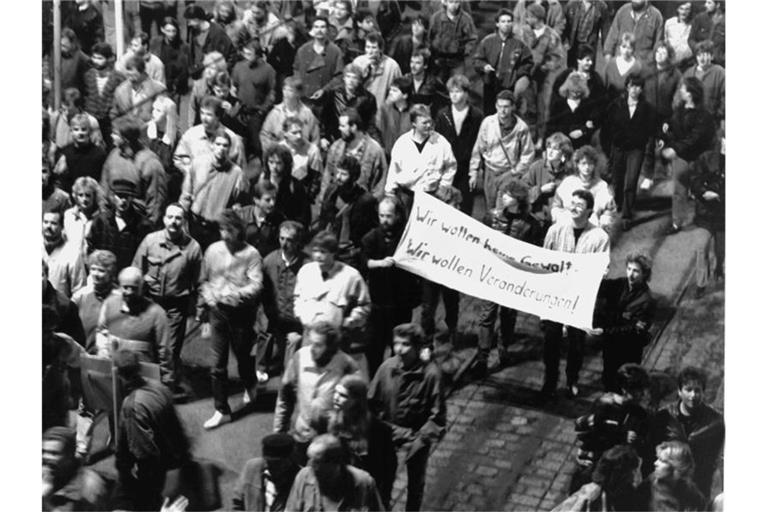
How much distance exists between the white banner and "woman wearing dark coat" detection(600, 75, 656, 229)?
505 millimetres

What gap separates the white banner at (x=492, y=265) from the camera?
6.48 metres

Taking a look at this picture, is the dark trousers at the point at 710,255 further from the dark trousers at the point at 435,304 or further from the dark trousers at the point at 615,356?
the dark trousers at the point at 435,304

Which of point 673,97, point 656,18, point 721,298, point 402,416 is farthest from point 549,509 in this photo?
point 656,18

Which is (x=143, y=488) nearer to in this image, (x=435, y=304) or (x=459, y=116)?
(x=435, y=304)

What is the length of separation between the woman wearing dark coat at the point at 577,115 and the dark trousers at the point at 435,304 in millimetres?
1187

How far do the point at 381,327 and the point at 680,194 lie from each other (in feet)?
6.84

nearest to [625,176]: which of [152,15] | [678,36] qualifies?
[678,36]

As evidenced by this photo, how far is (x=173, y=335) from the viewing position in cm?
649

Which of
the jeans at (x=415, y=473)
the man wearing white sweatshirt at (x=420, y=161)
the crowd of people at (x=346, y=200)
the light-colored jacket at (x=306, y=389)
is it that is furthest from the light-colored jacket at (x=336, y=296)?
the jeans at (x=415, y=473)

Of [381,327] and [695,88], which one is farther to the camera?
[695,88]

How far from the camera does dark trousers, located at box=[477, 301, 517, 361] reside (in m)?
6.51

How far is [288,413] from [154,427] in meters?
0.84

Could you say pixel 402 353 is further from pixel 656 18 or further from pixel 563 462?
pixel 656 18

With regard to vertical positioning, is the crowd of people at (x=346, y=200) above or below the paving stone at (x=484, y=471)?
above
